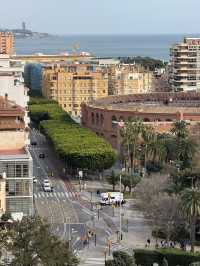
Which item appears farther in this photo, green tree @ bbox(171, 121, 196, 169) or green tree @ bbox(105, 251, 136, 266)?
green tree @ bbox(171, 121, 196, 169)

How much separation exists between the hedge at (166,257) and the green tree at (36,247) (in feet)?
46.6

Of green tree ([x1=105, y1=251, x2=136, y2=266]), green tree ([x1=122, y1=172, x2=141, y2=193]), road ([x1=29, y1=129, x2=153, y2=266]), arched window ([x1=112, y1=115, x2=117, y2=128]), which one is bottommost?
road ([x1=29, y1=129, x2=153, y2=266])

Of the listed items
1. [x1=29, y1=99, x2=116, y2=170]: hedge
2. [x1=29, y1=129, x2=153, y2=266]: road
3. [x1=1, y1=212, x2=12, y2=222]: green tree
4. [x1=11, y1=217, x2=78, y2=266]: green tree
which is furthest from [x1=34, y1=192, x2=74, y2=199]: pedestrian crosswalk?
[x1=11, y1=217, x2=78, y2=266]: green tree

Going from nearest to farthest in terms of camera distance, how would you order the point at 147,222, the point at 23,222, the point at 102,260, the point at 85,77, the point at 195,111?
the point at 23,222
the point at 102,260
the point at 147,222
the point at 195,111
the point at 85,77

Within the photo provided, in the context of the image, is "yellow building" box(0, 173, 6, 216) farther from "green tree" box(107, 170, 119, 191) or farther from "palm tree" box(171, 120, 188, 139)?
"palm tree" box(171, 120, 188, 139)

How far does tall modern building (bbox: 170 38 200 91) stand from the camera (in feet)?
536

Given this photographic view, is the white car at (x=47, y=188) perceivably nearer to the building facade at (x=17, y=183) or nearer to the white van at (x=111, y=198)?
the white van at (x=111, y=198)

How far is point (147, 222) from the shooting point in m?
67.4

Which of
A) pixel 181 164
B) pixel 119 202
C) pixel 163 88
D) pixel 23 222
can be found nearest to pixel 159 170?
pixel 181 164

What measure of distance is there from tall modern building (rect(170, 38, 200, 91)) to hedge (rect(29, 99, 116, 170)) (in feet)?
154

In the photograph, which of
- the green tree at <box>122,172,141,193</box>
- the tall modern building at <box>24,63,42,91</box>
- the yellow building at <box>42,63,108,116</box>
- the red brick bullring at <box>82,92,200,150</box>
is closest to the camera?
the green tree at <box>122,172,141,193</box>

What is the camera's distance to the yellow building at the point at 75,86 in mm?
159500

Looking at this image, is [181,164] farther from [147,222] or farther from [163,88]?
[163,88]

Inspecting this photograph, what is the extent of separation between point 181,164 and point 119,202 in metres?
11.3
